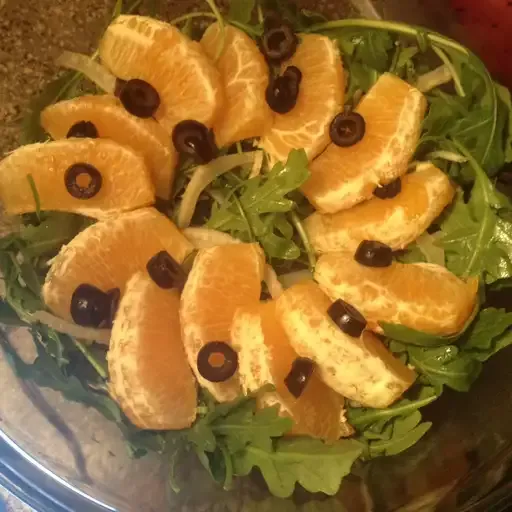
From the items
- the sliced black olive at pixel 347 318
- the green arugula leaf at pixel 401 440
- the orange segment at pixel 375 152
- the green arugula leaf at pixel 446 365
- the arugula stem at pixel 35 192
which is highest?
the orange segment at pixel 375 152

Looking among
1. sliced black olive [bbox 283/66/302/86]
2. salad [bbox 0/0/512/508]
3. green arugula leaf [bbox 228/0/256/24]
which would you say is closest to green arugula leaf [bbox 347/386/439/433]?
A: salad [bbox 0/0/512/508]

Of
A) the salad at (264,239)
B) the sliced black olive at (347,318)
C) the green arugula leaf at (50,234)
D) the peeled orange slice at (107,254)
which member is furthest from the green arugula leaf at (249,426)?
the green arugula leaf at (50,234)

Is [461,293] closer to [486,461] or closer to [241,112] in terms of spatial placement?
[486,461]

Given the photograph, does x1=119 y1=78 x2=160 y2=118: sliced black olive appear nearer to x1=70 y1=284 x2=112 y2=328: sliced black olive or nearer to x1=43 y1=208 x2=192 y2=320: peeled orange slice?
x1=43 y1=208 x2=192 y2=320: peeled orange slice

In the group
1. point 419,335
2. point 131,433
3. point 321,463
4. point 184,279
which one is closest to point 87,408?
point 131,433

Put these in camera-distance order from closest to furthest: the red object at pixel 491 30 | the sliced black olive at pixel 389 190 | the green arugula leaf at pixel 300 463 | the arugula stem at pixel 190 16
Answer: the green arugula leaf at pixel 300 463 < the sliced black olive at pixel 389 190 < the arugula stem at pixel 190 16 < the red object at pixel 491 30

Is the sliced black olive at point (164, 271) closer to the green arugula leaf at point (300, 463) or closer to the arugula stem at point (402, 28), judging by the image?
the green arugula leaf at point (300, 463)
